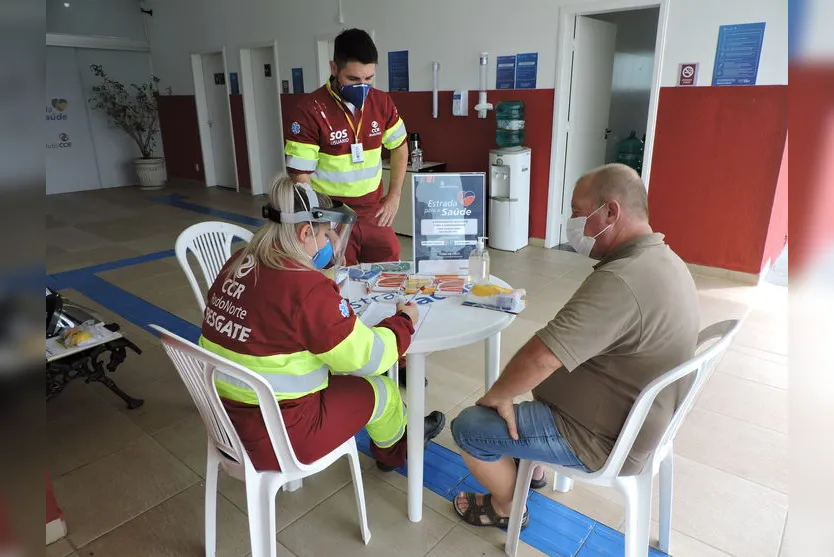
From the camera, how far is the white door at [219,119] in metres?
8.58

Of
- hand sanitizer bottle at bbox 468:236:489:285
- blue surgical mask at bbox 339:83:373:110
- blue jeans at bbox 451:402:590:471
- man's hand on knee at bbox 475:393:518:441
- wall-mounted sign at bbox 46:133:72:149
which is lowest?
blue jeans at bbox 451:402:590:471

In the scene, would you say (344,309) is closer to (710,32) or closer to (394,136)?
(394,136)

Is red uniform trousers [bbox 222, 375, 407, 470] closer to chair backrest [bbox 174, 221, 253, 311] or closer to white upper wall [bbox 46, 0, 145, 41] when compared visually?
chair backrest [bbox 174, 221, 253, 311]

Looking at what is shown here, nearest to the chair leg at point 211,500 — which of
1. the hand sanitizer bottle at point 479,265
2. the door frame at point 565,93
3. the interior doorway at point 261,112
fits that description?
the hand sanitizer bottle at point 479,265

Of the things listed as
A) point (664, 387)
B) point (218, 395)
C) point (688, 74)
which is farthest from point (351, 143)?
point (688, 74)

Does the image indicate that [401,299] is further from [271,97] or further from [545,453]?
[271,97]

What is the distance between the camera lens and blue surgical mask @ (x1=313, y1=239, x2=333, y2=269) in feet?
5.04

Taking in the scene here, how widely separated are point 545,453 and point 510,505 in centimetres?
41

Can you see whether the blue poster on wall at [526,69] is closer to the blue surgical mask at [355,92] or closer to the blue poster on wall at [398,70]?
the blue poster on wall at [398,70]

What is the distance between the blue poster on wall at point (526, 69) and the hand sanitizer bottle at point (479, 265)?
3.36 metres

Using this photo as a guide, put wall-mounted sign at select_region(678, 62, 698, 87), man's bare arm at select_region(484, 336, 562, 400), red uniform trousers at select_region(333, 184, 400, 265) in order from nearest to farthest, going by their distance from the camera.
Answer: man's bare arm at select_region(484, 336, 562, 400) < red uniform trousers at select_region(333, 184, 400, 265) < wall-mounted sign at select_region(678, 62, 698, 87)

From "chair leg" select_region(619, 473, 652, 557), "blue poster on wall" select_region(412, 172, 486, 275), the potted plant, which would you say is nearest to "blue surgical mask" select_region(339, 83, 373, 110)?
"blue poster on wall" select_region(412, 172, 486, 275)

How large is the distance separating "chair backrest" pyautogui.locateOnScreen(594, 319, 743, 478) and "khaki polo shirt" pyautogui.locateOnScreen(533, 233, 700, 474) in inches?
1.1
